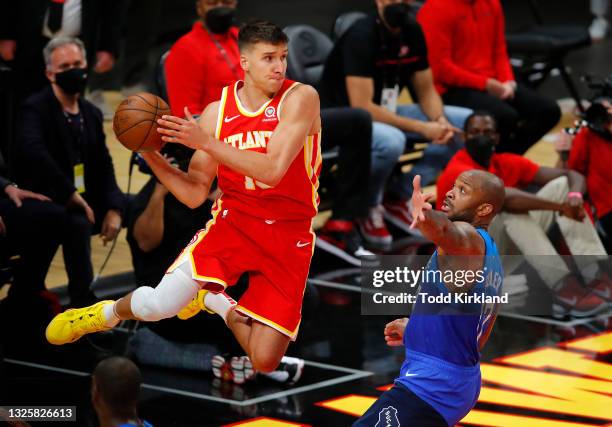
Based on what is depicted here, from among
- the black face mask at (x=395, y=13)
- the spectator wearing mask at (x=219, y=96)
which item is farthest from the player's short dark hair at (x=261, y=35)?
the black face mask at (x=395, y=13)

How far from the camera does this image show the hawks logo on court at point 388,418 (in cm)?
448

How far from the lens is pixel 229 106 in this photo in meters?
5.29

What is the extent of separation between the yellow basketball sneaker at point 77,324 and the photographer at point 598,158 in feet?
12.6

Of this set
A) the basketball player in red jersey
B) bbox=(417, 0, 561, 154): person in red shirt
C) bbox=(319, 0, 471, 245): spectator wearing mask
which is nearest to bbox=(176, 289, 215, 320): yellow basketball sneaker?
the basketball player in red jersey

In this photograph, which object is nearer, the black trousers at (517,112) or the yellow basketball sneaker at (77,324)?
the yellow basketball sneaker at (77,324)

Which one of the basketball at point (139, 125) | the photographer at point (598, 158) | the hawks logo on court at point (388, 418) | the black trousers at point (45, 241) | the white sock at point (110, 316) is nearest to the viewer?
the hawks logo on court at point (388, 418)

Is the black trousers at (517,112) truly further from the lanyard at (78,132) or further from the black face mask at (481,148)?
the lanyard at (78,132)

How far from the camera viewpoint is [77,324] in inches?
214

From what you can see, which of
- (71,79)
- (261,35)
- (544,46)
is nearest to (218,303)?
(261,35)

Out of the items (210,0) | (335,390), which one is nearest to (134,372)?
(335,390)

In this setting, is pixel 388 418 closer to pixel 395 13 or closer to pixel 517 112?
pixel 395 13

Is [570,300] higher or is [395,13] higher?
[395,13]

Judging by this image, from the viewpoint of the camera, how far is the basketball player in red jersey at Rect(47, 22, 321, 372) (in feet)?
16.9

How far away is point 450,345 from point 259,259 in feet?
3.68
